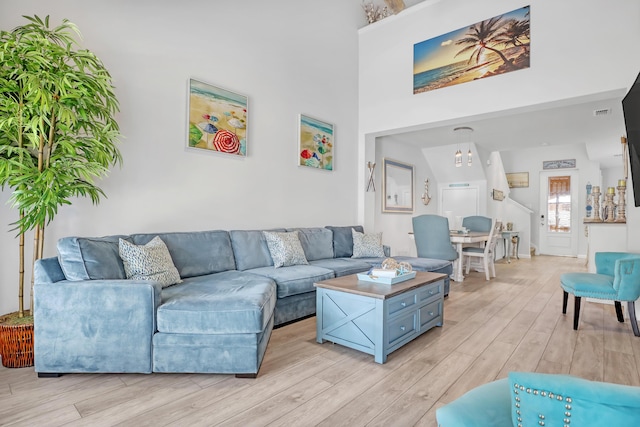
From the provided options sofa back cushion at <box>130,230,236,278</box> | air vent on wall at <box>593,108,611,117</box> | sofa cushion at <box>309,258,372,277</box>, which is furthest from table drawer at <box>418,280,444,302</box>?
air vent on wall at <box>593,108,611,117</box>

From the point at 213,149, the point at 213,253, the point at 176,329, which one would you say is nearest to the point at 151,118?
the point at 213,149

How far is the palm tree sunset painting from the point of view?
4.01 metres

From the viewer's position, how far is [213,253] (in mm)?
3217

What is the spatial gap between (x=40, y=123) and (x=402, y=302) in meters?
2.62

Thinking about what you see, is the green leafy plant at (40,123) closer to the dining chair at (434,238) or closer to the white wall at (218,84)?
the white wall at (218,84)

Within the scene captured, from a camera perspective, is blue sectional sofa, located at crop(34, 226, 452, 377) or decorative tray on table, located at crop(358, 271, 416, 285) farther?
decorative tray on table, located at crop(358, 271, 416, 285)

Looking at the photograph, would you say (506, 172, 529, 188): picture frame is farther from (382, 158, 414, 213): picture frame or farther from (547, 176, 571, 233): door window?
(382, 158, 414, 213): picture frame

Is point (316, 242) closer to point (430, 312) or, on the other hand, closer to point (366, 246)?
point (366, 246)

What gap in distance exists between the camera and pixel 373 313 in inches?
93.7

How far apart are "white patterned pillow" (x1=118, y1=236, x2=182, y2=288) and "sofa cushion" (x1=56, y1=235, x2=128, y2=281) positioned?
0.08 m

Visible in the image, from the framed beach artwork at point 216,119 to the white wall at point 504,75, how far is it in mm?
2272

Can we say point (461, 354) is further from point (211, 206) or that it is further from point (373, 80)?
point (373, 80)

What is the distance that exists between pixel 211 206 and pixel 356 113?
2938mm

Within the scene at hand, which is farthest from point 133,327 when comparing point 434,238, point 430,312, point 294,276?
point 434,238
